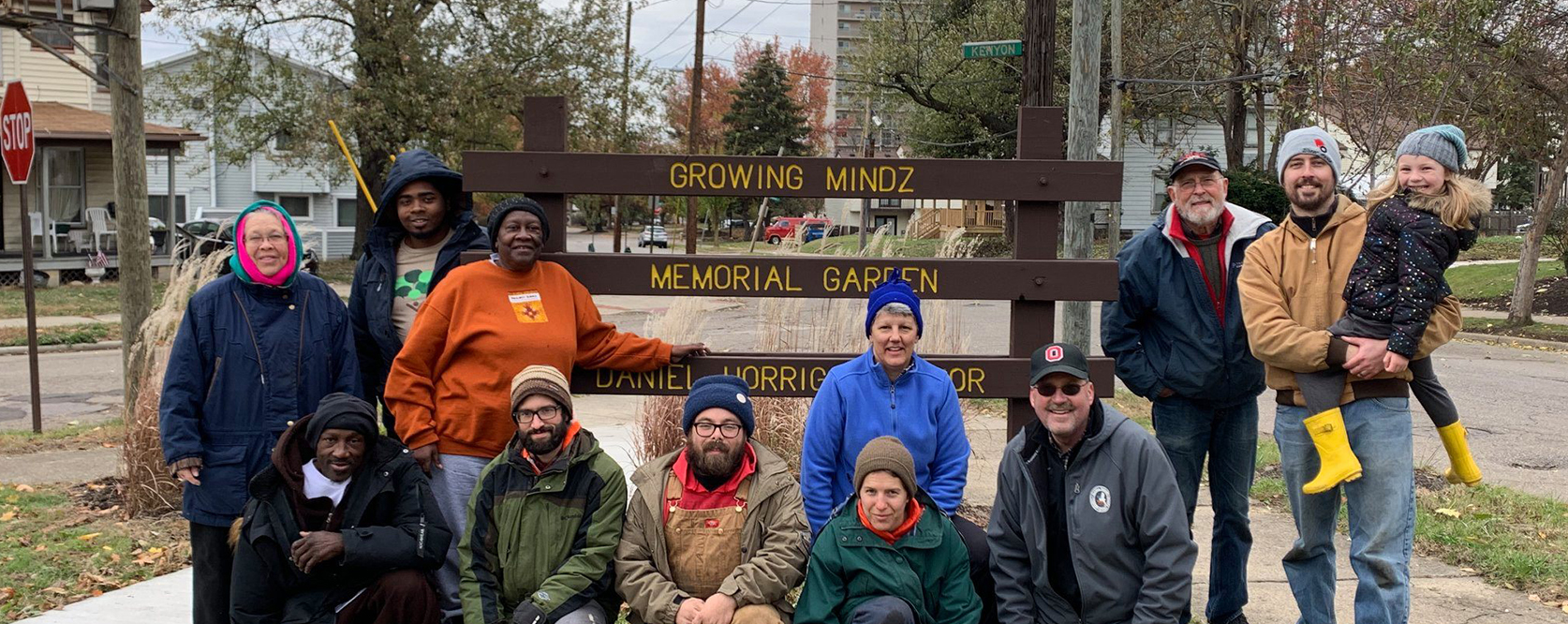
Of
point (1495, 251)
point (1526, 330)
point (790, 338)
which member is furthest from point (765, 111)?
point (790, 338)

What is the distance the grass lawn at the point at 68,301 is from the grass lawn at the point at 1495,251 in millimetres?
29031

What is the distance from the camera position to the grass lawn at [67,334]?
15680mm

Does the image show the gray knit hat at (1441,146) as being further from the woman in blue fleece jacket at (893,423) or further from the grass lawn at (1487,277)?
the grass lawn at (1487,277)

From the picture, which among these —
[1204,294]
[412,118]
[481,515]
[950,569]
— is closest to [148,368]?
[481,515]

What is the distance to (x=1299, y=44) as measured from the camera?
16.3m

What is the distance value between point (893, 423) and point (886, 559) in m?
0.56

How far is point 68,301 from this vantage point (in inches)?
797

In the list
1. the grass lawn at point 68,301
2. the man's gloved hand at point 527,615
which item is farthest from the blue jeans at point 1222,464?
the grass lawn at point 68,301

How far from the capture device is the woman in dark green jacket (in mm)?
3756

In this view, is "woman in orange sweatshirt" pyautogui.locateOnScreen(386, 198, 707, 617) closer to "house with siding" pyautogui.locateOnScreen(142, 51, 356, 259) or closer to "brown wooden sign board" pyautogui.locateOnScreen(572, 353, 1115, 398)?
"brown wooden sign board" pyautogui.locateOnScreen(572, 353, 1115, 398)

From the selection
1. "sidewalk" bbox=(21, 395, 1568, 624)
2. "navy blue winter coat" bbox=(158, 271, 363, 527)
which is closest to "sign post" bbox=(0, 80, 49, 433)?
"sidewalk" bbox=(21, 395, 1568, 624)

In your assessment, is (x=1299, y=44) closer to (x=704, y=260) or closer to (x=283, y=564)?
(x=704, y=260)

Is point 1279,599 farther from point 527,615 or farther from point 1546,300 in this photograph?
point 1546,300

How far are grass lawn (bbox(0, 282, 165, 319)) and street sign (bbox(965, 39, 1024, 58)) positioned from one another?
13505mm
